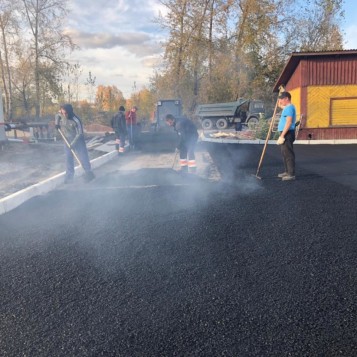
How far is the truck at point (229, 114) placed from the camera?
2272cm

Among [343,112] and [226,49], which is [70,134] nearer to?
[343,112]

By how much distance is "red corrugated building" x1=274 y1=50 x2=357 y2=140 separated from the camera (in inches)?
591

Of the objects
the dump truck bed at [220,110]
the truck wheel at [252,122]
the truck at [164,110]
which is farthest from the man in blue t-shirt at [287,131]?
the dump truck bed at [220,110]

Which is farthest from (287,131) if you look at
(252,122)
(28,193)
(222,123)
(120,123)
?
(222,123)

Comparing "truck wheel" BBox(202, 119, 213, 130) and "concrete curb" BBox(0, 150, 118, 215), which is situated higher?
"truck wheel" BBox(202, 119, 213, 130)

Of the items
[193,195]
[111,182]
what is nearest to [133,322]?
[193,195]

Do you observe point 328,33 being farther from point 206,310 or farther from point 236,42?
point 206,310

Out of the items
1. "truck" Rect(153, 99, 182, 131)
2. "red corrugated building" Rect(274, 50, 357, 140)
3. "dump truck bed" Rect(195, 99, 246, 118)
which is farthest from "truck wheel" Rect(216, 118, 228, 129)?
"red corrugated building" Rect(274, 50, 357, 140)

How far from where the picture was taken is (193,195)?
20.2 ft

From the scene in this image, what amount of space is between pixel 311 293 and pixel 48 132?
57.4 ft

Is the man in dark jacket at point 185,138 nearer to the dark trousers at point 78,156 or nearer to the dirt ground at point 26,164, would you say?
the dark trousers at point 78,156

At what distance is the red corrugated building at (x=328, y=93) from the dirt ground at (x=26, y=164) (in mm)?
10219

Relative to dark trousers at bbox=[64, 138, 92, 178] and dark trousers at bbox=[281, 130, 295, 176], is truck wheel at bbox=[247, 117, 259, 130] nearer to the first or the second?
dark trousers at bbox=[281, 130, 295, 176]

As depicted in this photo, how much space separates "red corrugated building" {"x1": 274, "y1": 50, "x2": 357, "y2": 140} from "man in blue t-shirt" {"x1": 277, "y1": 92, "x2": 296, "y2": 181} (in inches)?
361
